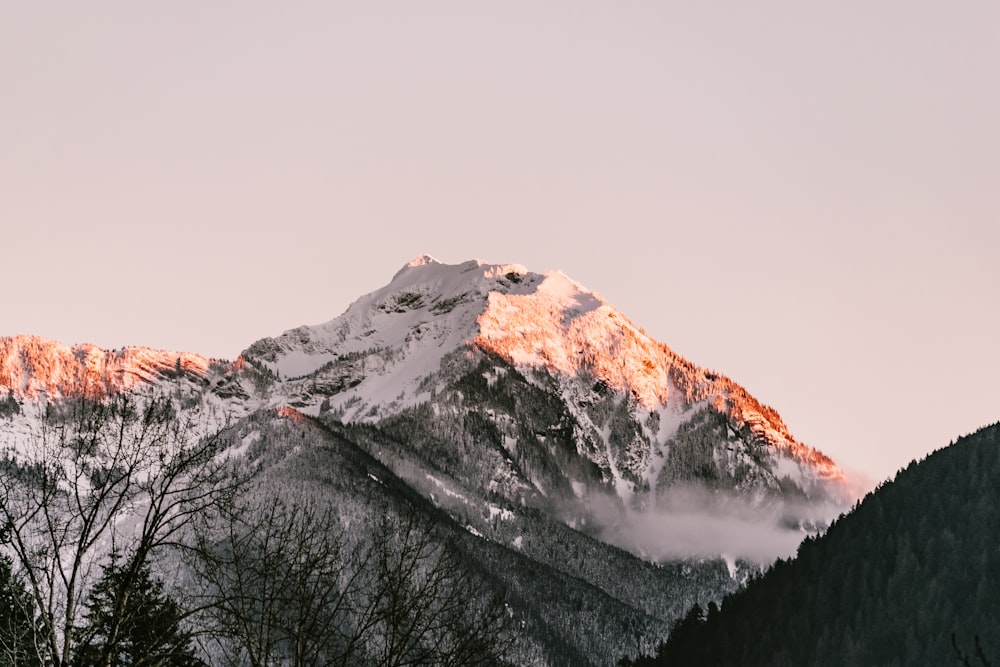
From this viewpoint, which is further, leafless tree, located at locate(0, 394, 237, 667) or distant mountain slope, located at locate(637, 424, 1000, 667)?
distant mountain slope, located at locate(637, 424, 1000, 667)

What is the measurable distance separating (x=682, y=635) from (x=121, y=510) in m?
136

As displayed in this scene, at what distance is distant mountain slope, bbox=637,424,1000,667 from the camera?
136m

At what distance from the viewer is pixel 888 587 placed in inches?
5669

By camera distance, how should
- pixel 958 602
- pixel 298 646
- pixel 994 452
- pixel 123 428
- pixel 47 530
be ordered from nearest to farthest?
1. pixel 47 530
2. pixel 123 428
3. pixel 298 646
4. pixel 958 602
5. pixel 994 452

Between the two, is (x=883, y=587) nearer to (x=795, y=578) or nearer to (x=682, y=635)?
(x=795, y=578)

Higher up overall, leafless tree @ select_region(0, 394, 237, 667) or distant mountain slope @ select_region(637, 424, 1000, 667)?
distant mountain slope @ select_region(637, 424, 1000, 667)

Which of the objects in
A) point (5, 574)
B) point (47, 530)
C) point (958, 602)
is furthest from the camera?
point (958, 602)

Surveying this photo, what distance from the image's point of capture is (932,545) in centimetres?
14550

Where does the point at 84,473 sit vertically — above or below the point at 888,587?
below

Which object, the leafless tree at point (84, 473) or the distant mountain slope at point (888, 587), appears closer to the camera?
the leafless tree at point (84, 473)

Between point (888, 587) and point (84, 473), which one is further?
point (888, 587)

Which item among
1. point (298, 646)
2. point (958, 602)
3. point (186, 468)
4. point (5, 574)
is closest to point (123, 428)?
point (186, 468)

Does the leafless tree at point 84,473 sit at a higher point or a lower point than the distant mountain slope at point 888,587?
lower

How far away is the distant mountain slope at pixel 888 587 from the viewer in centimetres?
13600
